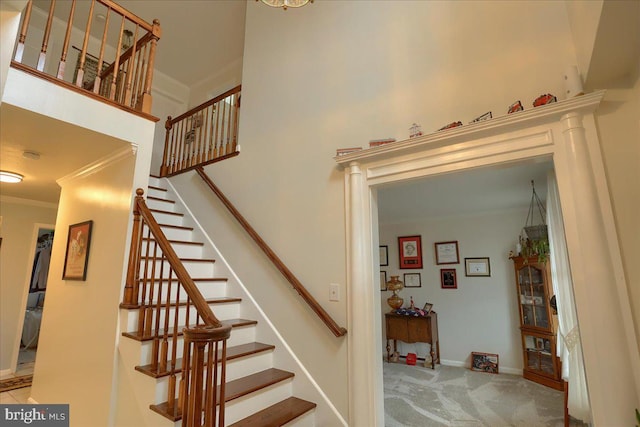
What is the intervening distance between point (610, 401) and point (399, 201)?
135 inches

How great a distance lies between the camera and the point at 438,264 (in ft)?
18.8

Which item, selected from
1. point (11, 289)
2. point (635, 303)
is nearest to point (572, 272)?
point (635, 303)

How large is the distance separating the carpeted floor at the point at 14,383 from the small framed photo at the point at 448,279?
6.14 m

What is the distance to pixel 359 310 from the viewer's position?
7.37ft

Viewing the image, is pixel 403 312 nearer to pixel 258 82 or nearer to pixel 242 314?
pixel 242 314

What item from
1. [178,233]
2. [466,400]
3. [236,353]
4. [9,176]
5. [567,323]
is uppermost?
[9,176]

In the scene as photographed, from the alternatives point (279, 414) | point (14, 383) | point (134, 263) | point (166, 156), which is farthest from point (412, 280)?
point (14, 383)

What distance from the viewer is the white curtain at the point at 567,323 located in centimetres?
259

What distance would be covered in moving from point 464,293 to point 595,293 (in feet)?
13.6

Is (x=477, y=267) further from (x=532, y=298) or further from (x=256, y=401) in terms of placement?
(x=256, y=401)

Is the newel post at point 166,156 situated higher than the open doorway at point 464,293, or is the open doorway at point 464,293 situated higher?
the newel post at point 166,156

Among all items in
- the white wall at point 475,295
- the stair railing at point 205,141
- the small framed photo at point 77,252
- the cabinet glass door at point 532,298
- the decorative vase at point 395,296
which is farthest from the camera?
the decorative vase at point 395,296

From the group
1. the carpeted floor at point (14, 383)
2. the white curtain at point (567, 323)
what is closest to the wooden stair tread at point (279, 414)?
the white curtain at point (567, 323)

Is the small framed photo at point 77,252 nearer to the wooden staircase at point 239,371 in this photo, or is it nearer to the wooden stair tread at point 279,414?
the wooden staircase at point 239,371
